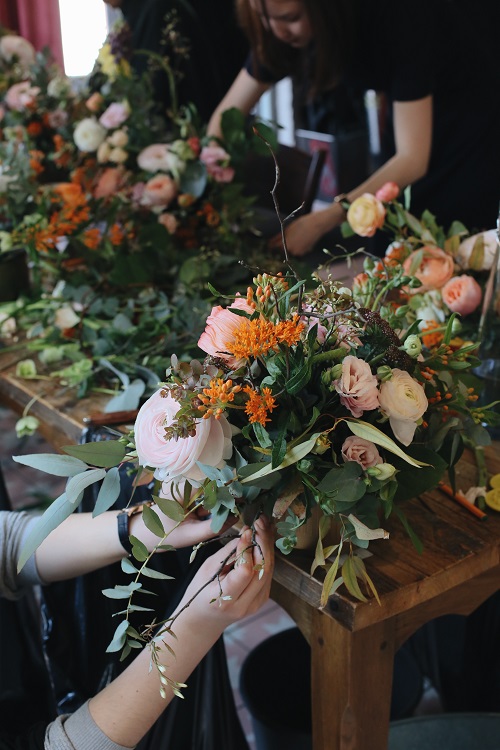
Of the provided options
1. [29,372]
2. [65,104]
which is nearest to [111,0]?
[65,104]

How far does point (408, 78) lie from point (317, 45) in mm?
223

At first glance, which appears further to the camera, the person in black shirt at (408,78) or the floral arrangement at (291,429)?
the person in black shirt at (408,78)

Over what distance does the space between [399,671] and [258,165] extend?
1.60 m

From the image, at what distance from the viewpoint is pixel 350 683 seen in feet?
3.28

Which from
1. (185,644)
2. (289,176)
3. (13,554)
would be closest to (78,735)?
(185,644)

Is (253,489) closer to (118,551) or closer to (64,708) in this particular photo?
(118,551)

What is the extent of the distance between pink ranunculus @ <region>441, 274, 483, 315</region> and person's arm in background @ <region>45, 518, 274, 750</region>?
505mm

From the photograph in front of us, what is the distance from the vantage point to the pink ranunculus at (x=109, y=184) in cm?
176

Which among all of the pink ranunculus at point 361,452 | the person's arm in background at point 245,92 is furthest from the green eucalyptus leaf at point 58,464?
the person's arm in background at point 245,92

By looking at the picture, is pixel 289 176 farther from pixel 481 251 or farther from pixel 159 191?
pixel 481 251

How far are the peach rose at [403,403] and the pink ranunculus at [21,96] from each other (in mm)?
1478

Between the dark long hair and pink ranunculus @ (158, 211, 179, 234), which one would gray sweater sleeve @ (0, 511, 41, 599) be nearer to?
pink ranunculus @ (158, 211, 179, 234)

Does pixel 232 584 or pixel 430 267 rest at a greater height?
pixel 430 267

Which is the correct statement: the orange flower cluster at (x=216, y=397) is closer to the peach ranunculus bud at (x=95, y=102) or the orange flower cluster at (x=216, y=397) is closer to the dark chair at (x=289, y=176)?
the peach ranunculus bud at (x=95, y=102)
